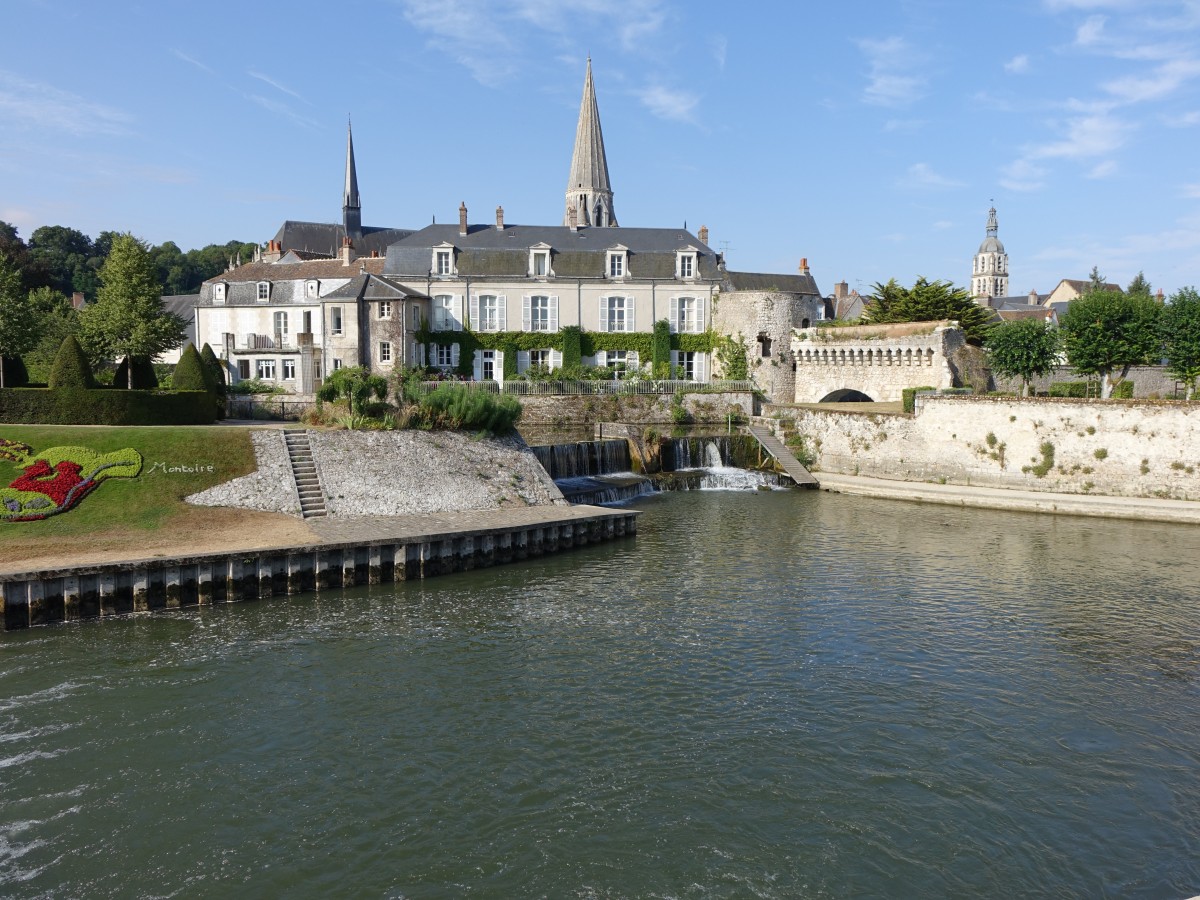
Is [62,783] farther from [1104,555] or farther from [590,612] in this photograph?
[1104,555]

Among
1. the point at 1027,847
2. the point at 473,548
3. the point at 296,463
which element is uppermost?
the point at 296,463

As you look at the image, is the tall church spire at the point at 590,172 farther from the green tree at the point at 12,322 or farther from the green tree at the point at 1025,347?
the green tree at the point at 12,322

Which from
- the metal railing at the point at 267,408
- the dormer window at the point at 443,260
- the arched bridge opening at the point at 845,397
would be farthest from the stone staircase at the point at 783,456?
the metal railing at the point at 267,408

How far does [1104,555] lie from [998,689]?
12772mm

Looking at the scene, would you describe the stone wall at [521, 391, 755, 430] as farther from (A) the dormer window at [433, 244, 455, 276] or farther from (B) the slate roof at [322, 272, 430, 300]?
(A) the dormer window at [433, 244, 455, 276]

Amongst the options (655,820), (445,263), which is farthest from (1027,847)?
(445,263)

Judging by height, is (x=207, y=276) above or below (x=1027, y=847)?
above

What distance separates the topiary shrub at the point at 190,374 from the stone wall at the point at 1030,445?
27.0 meters

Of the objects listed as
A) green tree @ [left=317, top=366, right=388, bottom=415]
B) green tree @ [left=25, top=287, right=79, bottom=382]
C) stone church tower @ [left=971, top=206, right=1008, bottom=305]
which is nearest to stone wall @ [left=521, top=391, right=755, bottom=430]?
green tree @ [left=317, top=366, right=388, bottom=415]

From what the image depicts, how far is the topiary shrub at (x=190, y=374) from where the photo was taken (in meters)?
32.5

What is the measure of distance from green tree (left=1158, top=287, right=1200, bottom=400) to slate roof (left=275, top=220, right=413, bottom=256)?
5542cm

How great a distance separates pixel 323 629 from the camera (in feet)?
60.5

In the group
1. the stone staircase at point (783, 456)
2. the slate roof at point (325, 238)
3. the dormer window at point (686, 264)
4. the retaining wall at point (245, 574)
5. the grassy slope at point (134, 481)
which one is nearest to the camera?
the retaining wall at point (245, 574)

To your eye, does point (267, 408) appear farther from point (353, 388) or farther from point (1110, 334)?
point (1110, 334)
